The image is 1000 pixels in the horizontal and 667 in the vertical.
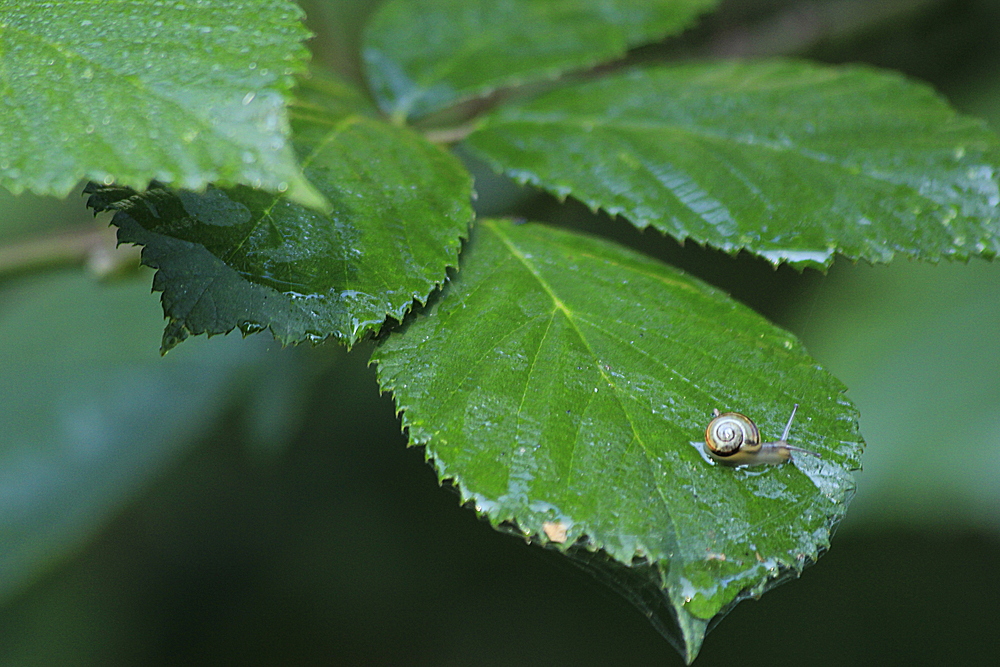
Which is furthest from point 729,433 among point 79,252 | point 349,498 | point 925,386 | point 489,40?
point 349,498

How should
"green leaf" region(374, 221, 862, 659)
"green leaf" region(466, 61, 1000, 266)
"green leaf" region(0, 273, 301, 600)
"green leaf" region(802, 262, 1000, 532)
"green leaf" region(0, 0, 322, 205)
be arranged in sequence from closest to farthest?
"green leaf" region(0, 0, 322, 205), "green leaf" region(374, 221, 862, 659), "green leaf" region(466, 61, 1000, 266), "green leaf" region(802, 262, 1000, 532), "green leaf" region(0, 273, 301, 600)

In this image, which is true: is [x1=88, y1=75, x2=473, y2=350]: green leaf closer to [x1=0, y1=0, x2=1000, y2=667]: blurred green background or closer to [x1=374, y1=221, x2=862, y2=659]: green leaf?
[x1=374, y1=221, x2=862, y2=659]: green leaf

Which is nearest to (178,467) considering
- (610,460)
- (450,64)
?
(450,64)

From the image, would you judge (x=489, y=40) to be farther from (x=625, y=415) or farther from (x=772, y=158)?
(x=625, y=415)

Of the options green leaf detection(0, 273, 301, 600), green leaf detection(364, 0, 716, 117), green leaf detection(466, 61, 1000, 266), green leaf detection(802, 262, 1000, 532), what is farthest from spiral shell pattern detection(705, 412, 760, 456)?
green leaf detection(0, 273, 301, 600)

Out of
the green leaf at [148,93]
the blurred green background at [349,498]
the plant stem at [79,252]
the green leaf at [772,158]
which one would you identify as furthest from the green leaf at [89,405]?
the green leaf at [148,93]

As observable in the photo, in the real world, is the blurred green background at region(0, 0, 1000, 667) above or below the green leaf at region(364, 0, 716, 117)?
below

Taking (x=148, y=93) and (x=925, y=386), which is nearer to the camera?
(x=148, y=93)
